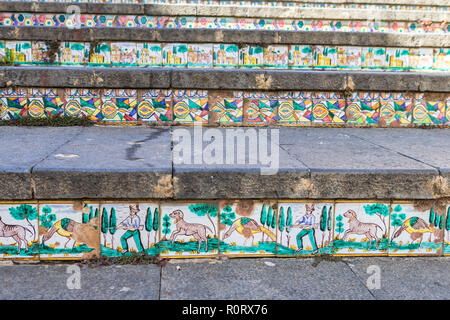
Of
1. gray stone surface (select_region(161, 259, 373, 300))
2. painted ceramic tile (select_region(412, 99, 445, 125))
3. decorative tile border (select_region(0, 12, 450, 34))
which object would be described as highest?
decorative tile border (select_region(0, 12, 450, 34))

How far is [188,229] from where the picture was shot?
1640 millimetres

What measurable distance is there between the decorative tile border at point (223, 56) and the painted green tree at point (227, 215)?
2354 millimetres

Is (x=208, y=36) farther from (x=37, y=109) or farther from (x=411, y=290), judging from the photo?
(x=411, y=290)

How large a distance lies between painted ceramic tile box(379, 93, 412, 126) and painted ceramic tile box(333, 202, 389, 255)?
137cm

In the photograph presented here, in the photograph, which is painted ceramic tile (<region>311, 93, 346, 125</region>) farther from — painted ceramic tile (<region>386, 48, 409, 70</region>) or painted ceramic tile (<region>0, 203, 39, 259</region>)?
painted ceramic tile (<region>0, 203, 39, 259</region>)

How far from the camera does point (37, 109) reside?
8.83 ft

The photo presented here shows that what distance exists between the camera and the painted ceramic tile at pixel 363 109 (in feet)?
9.34

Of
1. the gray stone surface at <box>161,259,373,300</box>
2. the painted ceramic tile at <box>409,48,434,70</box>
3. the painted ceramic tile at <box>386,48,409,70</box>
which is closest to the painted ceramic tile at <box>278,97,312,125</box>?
the gray stone surface at <box>161,259,373,300</box>

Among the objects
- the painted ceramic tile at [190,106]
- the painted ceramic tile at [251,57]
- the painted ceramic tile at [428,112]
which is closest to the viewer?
the painted ceramic tile at [190,106]

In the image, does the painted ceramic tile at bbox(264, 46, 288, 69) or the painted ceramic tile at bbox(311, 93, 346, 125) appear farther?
the painted ceramic tile at bbox(264, 46, 288, 69)

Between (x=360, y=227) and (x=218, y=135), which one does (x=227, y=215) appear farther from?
(x=218, y=135)

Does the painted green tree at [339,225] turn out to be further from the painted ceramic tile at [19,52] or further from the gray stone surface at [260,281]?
the painted ceramic tile at [19,52]

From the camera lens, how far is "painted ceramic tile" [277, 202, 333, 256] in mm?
1664

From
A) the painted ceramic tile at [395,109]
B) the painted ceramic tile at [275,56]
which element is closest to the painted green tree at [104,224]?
the painted ceramic tile at [395,109]
